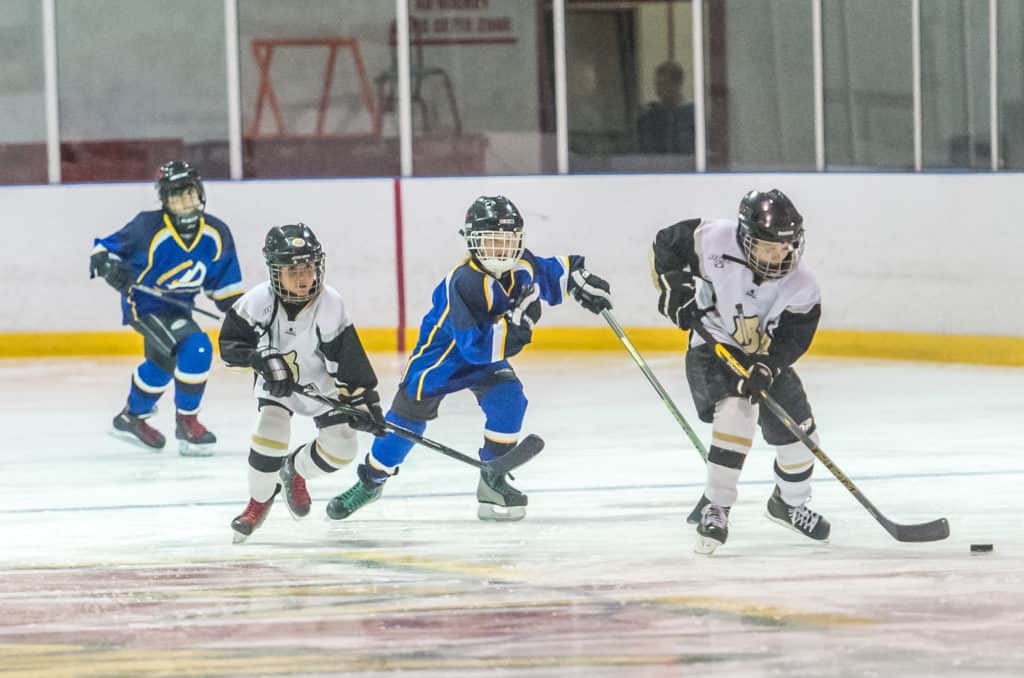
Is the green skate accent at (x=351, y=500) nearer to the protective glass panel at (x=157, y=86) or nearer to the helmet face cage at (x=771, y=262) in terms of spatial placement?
the helmet face cage at (x=771, y=262)

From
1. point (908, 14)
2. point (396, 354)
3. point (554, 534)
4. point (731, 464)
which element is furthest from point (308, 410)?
point (908, 14)

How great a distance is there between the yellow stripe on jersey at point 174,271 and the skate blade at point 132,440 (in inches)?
21.3

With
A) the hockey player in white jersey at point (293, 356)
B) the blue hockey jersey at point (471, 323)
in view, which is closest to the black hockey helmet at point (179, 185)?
the blue hockey jersey at point (471, 323)

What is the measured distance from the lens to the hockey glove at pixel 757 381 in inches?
170

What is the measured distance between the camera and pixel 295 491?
16.0 feet

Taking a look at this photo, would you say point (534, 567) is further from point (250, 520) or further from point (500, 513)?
point (250, 520)

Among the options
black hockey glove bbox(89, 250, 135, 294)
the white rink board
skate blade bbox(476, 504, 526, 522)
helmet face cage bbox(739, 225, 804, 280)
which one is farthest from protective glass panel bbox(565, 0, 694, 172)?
helmet face cage bbox(739, 225, 804, 280)

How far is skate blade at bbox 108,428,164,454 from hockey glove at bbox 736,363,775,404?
2730 millimetres

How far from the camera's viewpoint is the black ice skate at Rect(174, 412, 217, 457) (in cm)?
628

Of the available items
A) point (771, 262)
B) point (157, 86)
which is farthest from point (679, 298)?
point (157, 86)

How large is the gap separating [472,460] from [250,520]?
630 mm

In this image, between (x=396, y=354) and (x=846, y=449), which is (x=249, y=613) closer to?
(x=846, y=449)

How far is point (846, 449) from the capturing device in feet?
19.8

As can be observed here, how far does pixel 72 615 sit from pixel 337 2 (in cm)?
641
